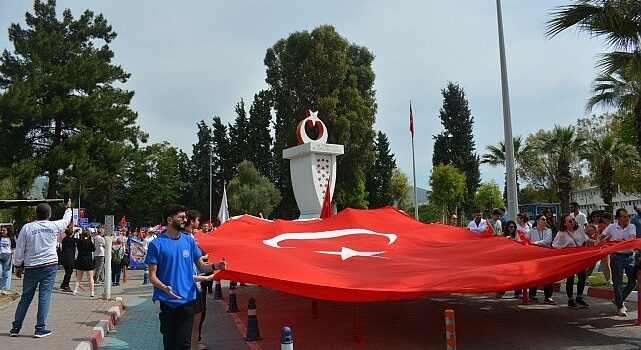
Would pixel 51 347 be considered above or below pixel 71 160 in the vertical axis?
below

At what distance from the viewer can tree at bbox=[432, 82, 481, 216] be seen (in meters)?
A: 63.4

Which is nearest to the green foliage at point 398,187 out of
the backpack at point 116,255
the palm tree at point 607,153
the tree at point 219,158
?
the tree at point 219,158

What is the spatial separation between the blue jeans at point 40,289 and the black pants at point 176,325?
384 cm

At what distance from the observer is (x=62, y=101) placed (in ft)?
97.1

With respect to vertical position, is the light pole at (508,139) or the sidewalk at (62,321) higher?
the light pole at (508,139)

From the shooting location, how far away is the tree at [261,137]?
200 ft

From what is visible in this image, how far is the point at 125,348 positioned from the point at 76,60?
25.2 metres

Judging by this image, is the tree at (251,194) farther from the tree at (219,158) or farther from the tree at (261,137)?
the tree at (219,158)

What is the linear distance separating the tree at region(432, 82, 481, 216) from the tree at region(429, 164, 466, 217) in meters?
5.42

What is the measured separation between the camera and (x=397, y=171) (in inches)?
2980

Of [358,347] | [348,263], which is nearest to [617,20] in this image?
[348,263]

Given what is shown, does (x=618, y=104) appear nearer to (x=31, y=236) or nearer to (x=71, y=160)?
(x=31, y=236)

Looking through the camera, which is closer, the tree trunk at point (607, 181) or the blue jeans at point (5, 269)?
the blue jeans at point (5, 269)

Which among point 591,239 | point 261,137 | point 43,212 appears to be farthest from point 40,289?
point 261,137
